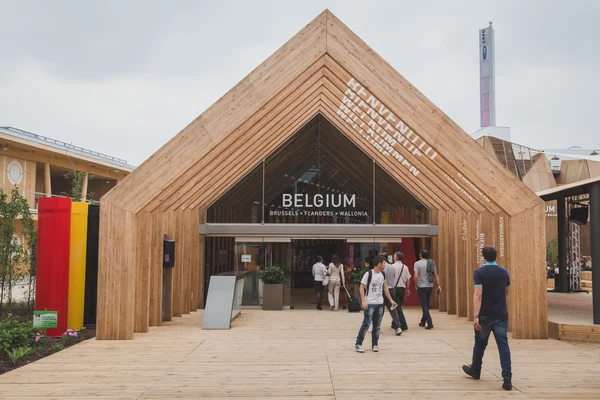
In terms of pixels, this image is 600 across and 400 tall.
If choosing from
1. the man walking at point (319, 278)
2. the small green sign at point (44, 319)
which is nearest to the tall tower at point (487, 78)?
the man walking at point (319, 278)

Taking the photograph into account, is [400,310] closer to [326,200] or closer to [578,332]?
[578,332]

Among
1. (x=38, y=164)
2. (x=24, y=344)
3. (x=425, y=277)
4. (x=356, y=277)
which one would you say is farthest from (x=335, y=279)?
(x=38, y=164)

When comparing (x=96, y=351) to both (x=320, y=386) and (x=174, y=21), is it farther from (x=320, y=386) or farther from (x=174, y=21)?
(x=174, y=21)

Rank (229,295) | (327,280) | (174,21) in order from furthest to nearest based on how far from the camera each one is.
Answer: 1. (327,280)
2. (229,295)
3. (174,21)

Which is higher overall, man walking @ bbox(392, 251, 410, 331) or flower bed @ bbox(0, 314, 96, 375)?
man walking @ bbox(392, 251, 410, 331)

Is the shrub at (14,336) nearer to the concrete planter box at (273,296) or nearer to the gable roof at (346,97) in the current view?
the gable roof at (346,97)

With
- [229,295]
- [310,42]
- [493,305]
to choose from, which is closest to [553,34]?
[310,42]

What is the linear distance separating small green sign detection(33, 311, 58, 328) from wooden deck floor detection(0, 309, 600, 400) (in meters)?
0.61

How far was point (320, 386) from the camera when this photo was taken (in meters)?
6.34

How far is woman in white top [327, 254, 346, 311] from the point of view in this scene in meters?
15.0

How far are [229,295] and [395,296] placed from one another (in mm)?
3352

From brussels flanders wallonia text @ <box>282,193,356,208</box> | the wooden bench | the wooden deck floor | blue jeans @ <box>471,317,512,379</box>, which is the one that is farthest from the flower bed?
the wooden bench

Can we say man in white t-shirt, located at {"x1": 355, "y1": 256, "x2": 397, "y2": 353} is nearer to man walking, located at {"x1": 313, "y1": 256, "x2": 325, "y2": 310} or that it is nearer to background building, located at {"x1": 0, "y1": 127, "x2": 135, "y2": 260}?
man walking, located at {"x1": 313, "y1": 256, "x2": 325, "y2": 310}

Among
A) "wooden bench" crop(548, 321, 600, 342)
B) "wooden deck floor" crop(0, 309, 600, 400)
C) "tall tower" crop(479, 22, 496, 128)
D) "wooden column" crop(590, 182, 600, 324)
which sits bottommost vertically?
"wooden deck floor" crop(0, 309, 600, 400)
